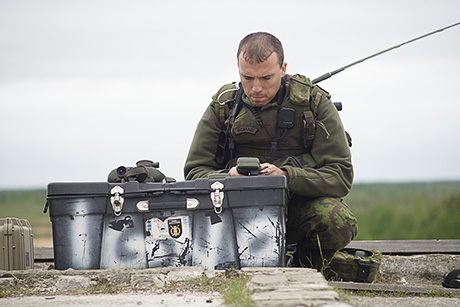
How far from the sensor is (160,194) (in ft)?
14.1

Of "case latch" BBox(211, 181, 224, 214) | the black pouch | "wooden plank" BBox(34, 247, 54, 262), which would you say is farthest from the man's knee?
"wooden plank" BBox(34, 247, 54, 262)

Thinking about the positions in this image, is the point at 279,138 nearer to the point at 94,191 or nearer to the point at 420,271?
the point at 94,191

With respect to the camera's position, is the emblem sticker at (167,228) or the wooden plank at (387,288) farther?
the wooden plank at (387,288)

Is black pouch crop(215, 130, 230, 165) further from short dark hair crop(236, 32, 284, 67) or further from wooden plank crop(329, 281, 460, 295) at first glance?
wooden plank crop(329, 281, 460, 295)

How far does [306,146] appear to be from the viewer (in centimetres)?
485

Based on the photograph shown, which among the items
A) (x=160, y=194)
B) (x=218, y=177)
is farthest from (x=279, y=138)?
(x=160, y=194)

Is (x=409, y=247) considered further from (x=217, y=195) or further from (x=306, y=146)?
(x=217, y=195)

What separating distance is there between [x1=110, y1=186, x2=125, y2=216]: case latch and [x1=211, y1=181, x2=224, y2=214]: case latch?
21.8 inches

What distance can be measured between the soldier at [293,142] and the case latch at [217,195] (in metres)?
0.28

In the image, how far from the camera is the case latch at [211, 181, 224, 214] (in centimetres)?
425

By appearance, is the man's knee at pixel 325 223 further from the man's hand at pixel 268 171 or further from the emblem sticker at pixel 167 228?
the emblem sticker at pixel 167 228

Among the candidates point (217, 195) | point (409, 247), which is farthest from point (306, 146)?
point (409, 247)

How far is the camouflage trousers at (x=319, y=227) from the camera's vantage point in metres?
4.62

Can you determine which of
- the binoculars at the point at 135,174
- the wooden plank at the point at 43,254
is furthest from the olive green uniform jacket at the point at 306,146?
the wooden plank at the point at 43,254
